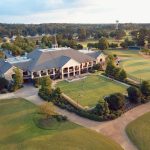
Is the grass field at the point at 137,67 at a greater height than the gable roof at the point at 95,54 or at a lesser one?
lesser

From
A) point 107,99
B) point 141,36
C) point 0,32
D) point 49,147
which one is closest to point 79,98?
point 107,99

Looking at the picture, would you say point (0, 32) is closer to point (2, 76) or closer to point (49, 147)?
point (2, 76)

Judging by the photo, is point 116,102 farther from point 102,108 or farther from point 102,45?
point 102,45

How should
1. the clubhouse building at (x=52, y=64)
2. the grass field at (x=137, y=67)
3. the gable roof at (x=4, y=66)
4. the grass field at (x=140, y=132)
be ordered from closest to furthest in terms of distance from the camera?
1. the grass field at (x=140, y=132)
2. the gable roof at (x=4, y=66)
3. the clubhouse building at (x=52, y=64)
4. the grass field at (x=137, y=67)

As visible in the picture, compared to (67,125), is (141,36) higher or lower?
higher

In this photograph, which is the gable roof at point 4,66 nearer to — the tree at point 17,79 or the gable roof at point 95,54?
the tree at point 17,79

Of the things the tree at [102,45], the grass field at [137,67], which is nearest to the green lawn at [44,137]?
the grass field at [137,67]

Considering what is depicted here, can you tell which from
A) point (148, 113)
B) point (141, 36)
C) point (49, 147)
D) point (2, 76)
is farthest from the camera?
point (141, 36)

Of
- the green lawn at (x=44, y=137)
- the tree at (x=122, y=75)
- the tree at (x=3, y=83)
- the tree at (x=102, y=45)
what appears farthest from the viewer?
the tree at (x=102, y=45)
